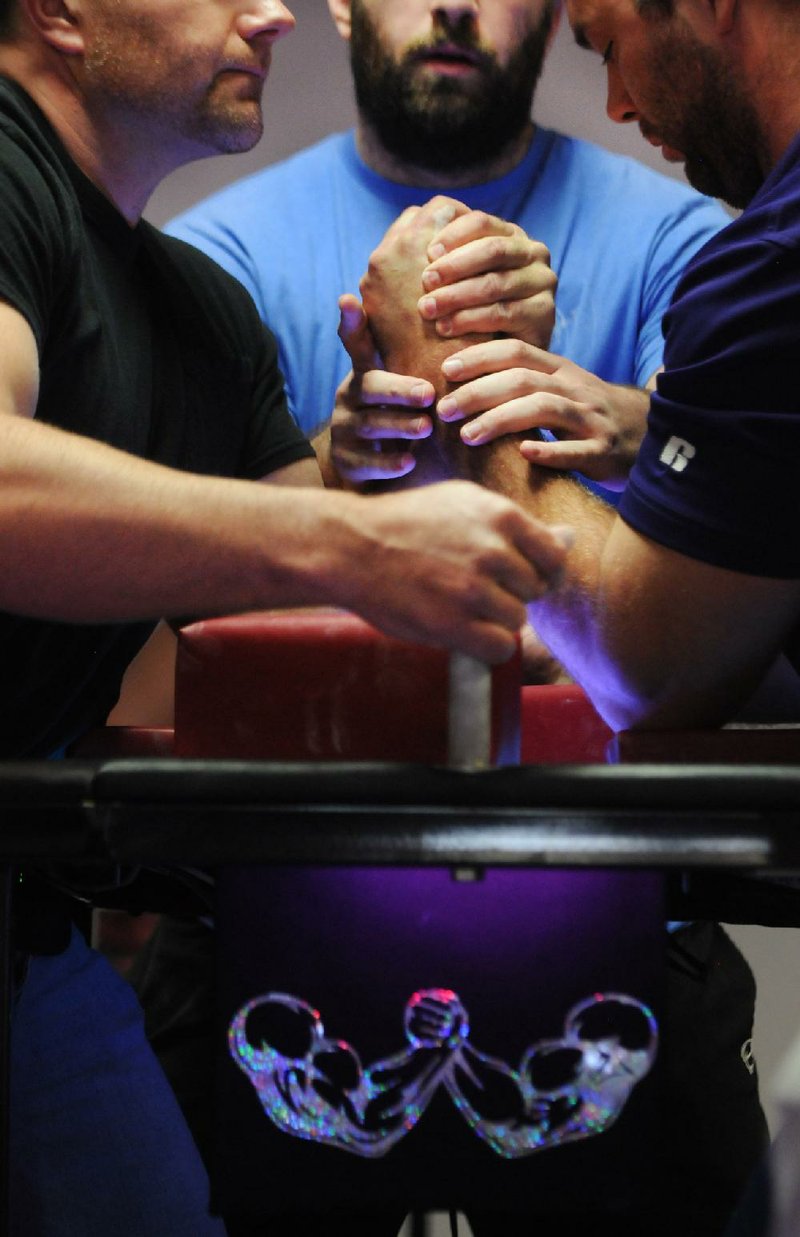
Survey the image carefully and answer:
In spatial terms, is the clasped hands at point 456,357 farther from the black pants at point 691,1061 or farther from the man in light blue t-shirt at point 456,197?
the black pants at point 691,1061

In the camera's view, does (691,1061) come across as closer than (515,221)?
Yes

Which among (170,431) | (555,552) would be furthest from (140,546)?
(170,431)

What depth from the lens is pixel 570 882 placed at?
0.78 m

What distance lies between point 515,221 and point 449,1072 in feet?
5.16

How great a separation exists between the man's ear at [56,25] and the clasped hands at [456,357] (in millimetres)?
386

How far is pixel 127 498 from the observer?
32.5 inches

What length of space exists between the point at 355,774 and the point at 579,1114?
10.0 inches

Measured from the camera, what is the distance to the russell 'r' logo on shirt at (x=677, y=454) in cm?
103

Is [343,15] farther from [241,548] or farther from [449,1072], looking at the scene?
[449,1072]

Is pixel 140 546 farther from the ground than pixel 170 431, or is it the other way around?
pixel 140 546

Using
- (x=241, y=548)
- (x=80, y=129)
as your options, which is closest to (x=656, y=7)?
(x=80, y=129)

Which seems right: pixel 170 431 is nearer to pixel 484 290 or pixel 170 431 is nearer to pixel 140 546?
pixel 484 290

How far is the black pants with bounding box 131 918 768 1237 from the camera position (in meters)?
1.65

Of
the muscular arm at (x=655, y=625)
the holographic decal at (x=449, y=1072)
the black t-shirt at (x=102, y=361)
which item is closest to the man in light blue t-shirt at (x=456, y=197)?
the black t-shirt at (x=102, y=361)
